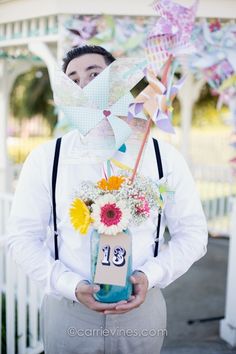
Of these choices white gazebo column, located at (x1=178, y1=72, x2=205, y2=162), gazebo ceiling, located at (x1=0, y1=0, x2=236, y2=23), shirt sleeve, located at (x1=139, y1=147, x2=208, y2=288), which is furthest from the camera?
white gazebo column, located at (x1=178, y1=72, x2=205, y2=162)

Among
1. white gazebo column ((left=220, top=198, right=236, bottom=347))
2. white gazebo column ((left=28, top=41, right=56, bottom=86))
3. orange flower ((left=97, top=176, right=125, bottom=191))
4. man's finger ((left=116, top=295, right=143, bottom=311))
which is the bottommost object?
white gazebo column ((left=220, top=198, right=236, bottom=347))

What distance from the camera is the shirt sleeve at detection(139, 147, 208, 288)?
4.92 feet

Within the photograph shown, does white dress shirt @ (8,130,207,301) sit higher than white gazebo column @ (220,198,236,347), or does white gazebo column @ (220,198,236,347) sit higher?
white dress shirt @ (8,130,207,301)

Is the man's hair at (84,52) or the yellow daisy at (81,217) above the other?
the man's hair at (84,52)

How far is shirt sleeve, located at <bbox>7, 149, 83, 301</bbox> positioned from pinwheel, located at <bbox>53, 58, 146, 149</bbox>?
216 mm

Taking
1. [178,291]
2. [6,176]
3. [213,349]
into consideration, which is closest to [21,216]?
[213,349]

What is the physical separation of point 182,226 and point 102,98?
1.67 ft

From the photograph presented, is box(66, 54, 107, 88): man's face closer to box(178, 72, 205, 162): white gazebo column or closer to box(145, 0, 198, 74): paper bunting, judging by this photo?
box(145, 0, 198, 74): paper bunting

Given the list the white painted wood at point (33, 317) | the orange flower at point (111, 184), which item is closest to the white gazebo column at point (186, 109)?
the white painted wood at point (33, 317)

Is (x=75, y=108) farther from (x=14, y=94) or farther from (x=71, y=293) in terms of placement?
(x=14, y=94)

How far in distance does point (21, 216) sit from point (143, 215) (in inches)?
15.7

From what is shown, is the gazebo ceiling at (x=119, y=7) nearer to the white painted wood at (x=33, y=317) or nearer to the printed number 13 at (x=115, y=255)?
the white painted wood at (x=33, y=317)

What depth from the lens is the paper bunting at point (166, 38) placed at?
1.58m

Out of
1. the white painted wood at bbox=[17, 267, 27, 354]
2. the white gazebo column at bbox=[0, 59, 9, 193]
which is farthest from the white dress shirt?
the white gazebo column at bbox=[0, 59, 9, 193]
